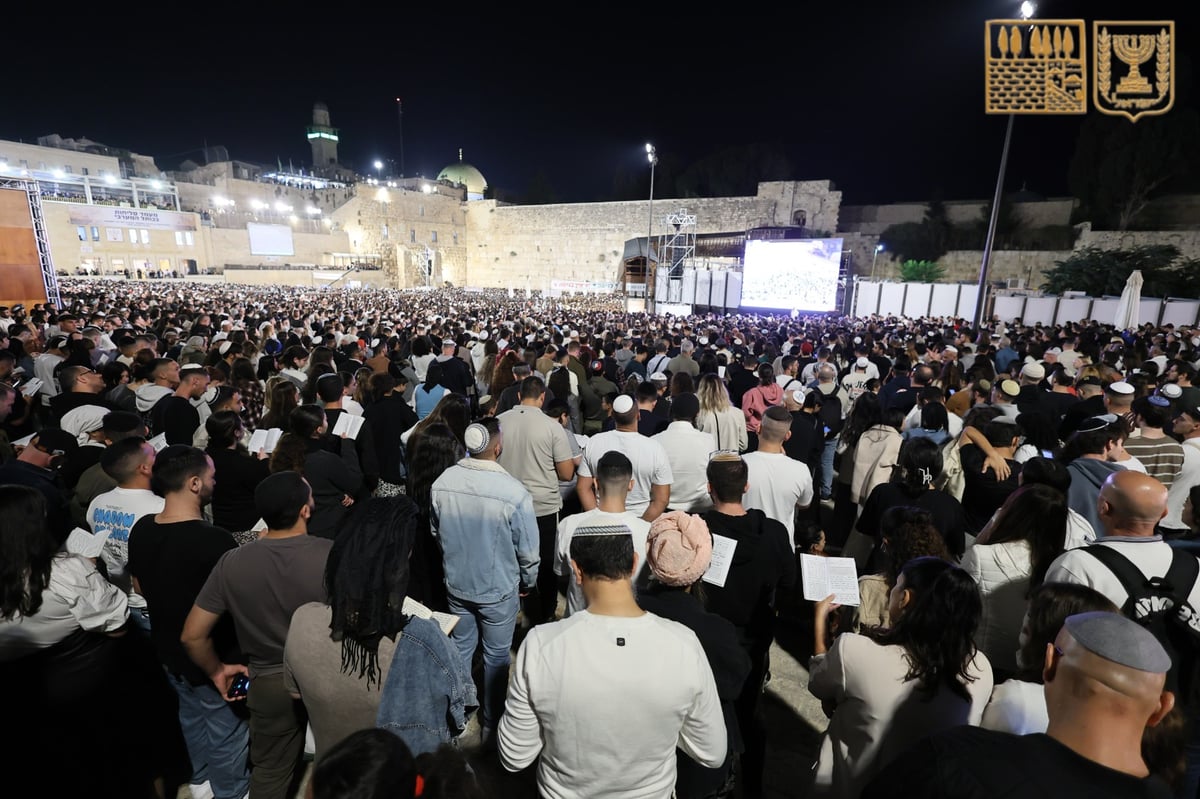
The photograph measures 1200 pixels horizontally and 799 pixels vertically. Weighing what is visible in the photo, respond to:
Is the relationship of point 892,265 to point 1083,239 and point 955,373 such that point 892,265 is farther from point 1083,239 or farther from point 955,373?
point 955,373

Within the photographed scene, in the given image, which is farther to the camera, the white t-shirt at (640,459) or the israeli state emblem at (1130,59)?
the israeli state emblem at (1130,59)

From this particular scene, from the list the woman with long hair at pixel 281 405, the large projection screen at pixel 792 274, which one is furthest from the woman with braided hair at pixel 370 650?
the large projection screen at pixel 792 274

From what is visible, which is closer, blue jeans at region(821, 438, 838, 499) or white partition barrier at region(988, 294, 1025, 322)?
blue jeans at region(821, 438, 838, 499)

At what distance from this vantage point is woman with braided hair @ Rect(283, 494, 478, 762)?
5.69 ft

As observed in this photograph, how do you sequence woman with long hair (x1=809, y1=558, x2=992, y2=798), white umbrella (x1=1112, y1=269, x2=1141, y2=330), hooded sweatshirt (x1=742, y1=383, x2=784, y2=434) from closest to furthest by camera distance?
woman with long hair (x1=809, y1=558, x2=992, y2=798) < hooded sweatshirt (x1=742, y1=383, x2=784, y2=434) < white umbrella (x1=1112, y1=269, x2=1141, y2=330)

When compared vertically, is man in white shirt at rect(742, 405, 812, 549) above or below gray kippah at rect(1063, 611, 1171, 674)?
below

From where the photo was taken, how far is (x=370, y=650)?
1.76 m

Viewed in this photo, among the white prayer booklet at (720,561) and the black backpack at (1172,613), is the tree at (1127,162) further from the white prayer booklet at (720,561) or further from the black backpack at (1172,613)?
the white prayer booklet at (720,561)

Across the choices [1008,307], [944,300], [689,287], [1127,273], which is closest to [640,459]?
[1008,307]

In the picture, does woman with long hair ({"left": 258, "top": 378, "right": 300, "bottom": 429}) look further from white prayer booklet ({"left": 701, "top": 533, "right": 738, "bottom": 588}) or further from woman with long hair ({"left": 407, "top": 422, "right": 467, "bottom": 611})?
white prayer booklet ({"left": 701, "top": 533, "right": 738, "bottom": 588})

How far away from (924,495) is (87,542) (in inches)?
172

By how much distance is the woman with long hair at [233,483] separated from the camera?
327cm

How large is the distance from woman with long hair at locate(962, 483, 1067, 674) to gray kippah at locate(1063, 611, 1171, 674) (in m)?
1.49

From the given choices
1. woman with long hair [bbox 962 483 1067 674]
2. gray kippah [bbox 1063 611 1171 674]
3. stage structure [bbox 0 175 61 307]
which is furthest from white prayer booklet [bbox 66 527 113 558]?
stage structure [bbox 0 175 61 307]
